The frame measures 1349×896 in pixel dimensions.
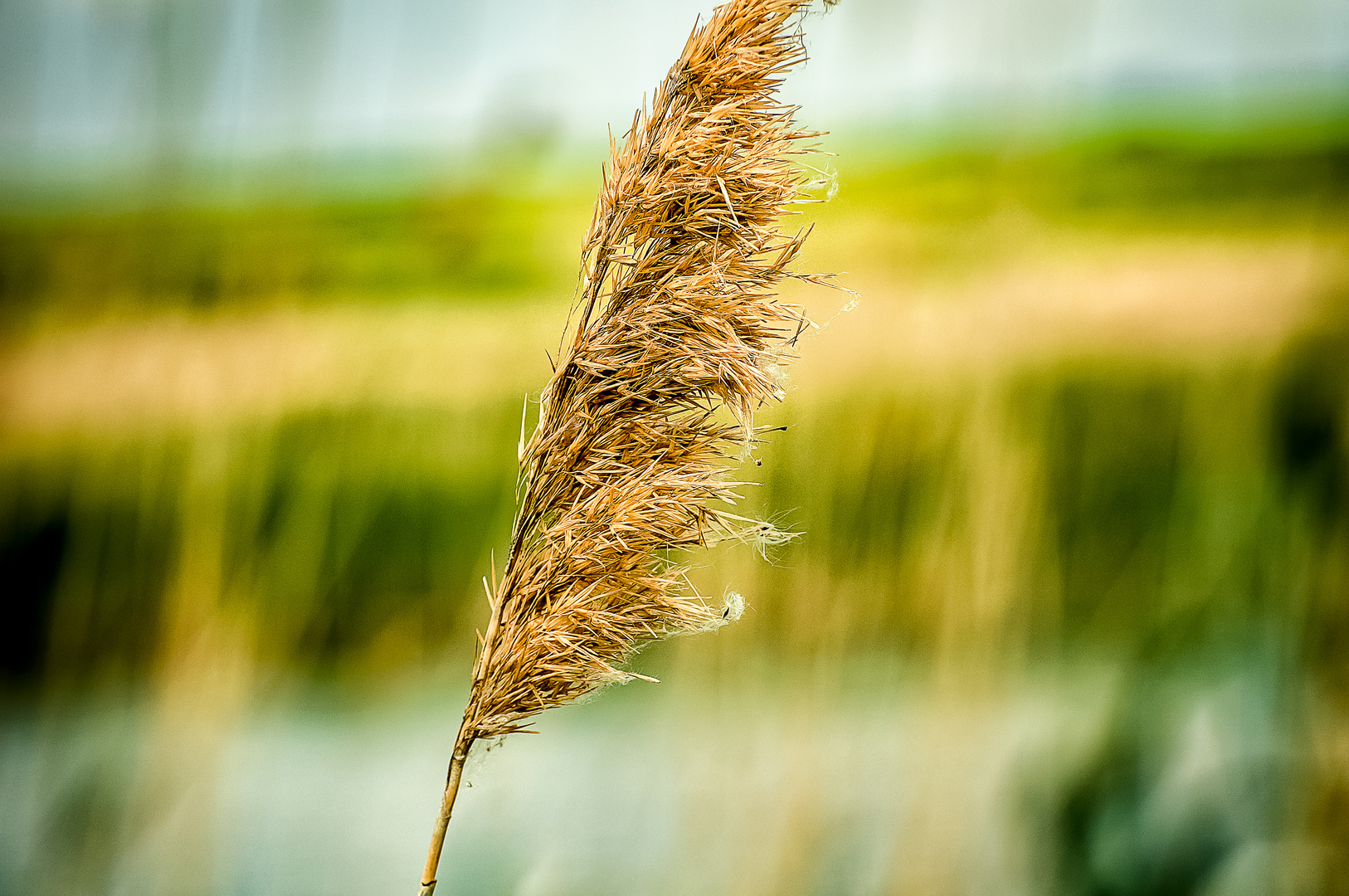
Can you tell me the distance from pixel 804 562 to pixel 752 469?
7.9 inches

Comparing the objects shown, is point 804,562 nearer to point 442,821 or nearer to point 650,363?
point 650,363

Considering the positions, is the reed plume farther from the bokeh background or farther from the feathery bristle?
the bokeh background

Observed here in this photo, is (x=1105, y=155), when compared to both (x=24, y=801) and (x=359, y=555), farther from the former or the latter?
(x=24, y=801)

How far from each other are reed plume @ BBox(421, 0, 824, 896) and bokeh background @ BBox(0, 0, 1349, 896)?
1.49 ft

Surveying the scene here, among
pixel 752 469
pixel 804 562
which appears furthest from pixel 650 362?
pixel 804 562

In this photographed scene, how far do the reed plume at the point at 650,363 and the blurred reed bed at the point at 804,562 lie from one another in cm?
46

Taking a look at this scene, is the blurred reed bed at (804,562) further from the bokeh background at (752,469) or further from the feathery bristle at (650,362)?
the feathery bristle at (650,362)

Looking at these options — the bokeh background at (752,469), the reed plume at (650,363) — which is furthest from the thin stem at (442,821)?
the bokeh background at (752,469)

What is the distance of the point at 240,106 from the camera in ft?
4.97

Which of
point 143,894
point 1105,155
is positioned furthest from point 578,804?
point 1105,155

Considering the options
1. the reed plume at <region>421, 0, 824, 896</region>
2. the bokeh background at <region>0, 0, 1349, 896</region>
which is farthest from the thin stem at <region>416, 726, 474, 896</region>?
the bokeh background at <region>0, 0, 1349, 896</region>

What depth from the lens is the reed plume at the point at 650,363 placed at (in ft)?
3.35

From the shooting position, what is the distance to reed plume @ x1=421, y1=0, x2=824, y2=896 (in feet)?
3.35

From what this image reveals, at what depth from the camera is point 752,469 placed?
1.51 metres
